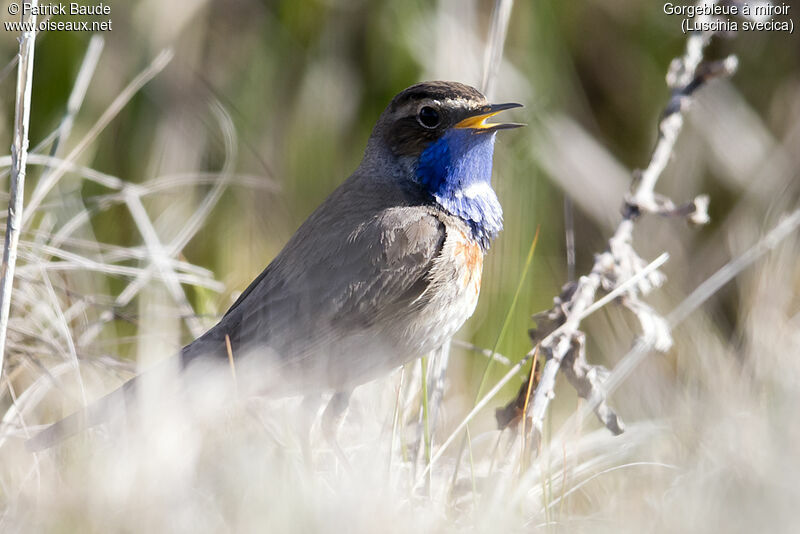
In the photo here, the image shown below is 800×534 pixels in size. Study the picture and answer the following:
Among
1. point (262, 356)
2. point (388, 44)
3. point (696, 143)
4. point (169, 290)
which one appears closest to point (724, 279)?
point (262, 356)

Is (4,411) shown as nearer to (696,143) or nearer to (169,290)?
(169,290)

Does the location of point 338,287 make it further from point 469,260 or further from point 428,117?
point 428,117

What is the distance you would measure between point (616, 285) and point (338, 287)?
96 centimetres

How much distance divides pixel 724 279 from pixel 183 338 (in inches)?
94.1

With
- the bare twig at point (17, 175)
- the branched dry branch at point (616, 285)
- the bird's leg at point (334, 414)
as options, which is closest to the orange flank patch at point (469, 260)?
the branched dry branch at point (616, 285)

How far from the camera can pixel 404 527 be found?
225 cm

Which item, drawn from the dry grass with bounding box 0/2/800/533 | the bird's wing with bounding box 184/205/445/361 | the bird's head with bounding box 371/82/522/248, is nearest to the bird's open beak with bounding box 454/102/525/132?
the bird's head with bounding box 371/82/522/248

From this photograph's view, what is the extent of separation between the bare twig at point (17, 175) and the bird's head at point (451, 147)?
1.35m

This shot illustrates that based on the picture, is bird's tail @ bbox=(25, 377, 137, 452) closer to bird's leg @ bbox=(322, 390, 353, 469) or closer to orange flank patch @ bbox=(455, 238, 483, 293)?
bird's leg @ bbox=(322, 390, 353, 469)

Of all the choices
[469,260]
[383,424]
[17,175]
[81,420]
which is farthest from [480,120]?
[81,420]

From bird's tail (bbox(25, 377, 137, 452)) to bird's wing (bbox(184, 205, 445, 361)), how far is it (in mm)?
393

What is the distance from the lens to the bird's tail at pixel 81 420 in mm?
2893

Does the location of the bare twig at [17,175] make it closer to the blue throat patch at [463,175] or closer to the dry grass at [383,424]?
the dry grass at [383,424]

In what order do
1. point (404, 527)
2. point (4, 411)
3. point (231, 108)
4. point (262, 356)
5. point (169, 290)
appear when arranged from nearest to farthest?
point (404, 527)
point (262, 356)
point (4, 411)
point (169, 290)
point (231, 108)
